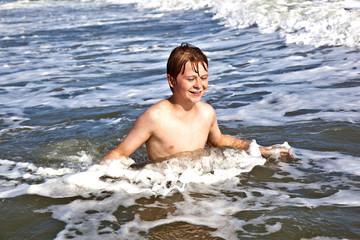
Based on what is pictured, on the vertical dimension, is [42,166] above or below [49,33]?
below

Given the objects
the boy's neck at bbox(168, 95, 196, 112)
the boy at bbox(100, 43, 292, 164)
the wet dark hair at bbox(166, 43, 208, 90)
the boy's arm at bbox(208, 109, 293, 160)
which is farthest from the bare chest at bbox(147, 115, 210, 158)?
the wet dark hair at bbox(166, 43, 208, 90)

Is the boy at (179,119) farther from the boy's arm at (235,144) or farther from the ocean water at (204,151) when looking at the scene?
the ocean water at (204,151)

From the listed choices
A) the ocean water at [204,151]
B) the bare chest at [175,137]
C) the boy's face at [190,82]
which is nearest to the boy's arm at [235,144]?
the ocean water at [204,151]

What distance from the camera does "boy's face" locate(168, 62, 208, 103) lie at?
366 centimetres

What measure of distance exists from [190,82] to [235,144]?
0.97 metres

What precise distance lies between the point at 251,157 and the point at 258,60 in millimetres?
4817

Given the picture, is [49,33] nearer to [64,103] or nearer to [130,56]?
[130,56]

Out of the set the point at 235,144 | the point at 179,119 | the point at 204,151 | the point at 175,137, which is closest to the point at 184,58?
the point at 179,119

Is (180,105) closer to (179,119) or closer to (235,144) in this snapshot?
(179,119)

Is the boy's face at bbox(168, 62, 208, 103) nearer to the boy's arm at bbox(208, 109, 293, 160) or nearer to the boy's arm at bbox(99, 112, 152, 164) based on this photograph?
the boy's arm at bbox(99, 112, 152, 164)

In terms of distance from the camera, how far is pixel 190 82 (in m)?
3.69

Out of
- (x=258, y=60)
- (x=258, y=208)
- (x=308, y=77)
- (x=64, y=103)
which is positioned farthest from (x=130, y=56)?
(x=258, y=208)

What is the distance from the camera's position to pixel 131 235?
2.77 metres

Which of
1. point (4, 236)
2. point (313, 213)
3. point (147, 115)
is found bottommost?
point (313, 213)
